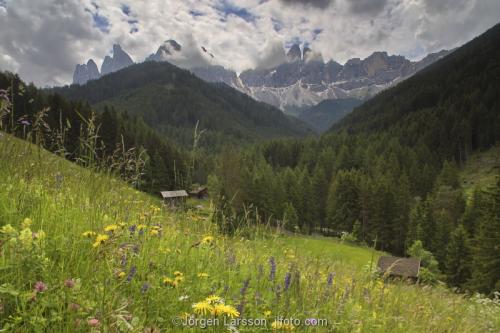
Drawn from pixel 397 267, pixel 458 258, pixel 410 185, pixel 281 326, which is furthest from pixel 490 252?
pixel 410 185

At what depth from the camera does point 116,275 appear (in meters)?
2.65

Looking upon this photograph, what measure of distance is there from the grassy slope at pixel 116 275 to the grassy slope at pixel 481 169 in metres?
99.8

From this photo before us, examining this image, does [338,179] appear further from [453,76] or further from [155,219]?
[453,76]

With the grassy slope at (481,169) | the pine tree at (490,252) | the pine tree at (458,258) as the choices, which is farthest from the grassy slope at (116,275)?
the grassy slope at (481,169)

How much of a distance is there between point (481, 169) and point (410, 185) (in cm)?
2881

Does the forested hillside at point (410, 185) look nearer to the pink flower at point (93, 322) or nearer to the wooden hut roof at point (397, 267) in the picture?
the wooden hut roof at point (397, 267)

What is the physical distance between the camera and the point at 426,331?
3.50 m

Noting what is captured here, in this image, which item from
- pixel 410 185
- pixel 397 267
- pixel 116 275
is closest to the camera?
pixel 116 275

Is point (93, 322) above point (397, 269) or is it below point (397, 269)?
above

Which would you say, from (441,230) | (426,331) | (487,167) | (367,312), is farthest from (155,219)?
(487,167)

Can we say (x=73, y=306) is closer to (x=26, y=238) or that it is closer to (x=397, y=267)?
(x=26, y=238)

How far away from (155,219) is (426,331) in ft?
13.6

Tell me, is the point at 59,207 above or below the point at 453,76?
below

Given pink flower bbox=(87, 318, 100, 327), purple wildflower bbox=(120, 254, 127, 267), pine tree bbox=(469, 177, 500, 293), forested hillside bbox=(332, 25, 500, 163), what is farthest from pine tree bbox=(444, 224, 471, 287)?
forested hillside bbox=(332, 25, 500, 163)
